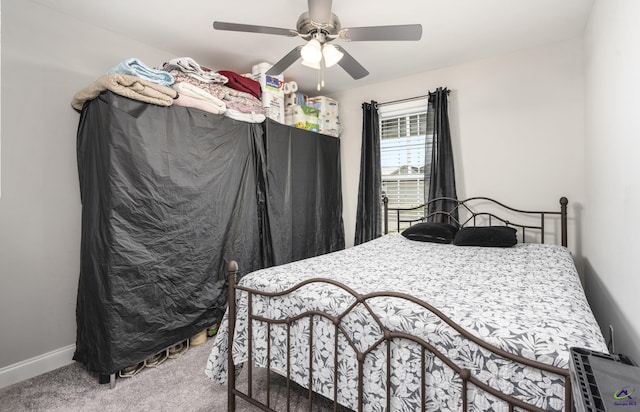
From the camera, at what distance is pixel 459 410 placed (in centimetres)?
98

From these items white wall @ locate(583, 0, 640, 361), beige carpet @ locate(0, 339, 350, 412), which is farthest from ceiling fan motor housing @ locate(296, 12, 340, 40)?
beige carpet @ locate(0, 339, 350, 412)

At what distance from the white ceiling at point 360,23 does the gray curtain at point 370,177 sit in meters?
0.69

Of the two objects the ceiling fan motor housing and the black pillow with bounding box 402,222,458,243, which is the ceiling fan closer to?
the ceiling fan motor housing

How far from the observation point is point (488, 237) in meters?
2.44

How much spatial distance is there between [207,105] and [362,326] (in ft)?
6.62

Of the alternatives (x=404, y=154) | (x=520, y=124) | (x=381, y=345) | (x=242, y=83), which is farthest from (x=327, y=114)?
(x=381, y=345)

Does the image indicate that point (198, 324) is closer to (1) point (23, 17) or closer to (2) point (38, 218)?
(2) point (38, 218)

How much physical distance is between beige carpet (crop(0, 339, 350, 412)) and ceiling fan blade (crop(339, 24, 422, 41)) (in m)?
2.05

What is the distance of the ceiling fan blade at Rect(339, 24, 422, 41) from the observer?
1663 millimetres

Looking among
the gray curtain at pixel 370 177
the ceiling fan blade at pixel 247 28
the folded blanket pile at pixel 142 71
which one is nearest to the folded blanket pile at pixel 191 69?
the folded blanket pile at pixel 142 71

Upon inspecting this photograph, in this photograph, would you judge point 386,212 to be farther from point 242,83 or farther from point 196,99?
point 196,99

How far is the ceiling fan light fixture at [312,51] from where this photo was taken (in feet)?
5.85

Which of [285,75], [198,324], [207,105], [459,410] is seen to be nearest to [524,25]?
[285,75]

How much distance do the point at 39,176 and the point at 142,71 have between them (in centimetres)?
96
